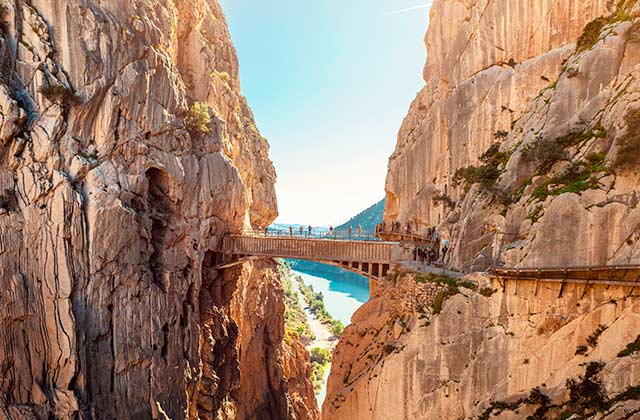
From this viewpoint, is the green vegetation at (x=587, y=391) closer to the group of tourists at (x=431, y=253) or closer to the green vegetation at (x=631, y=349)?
the green vegetation at (x=631, y=349)

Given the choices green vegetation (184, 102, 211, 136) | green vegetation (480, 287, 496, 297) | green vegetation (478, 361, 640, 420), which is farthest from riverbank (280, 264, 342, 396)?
green vegetation (478, 361, 640, 420)

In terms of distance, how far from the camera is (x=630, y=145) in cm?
1086

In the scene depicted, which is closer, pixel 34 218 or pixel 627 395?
pixel 627 395

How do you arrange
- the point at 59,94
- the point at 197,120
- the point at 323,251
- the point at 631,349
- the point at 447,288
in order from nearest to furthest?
the point at 631,349 < the point at 447,288 < the point at 59,94 < the point at 323,251 < the point at 197,120

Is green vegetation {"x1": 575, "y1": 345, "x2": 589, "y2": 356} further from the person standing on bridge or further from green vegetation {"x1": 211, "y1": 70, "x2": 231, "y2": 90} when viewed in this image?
green vegetation {"x1": 211, "y1": 70, "x2": 231, "y2": 90}

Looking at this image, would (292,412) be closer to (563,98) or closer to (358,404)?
(358,404)

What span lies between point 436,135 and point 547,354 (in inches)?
725

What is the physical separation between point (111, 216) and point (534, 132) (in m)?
21.6

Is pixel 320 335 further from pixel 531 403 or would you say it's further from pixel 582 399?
pixel 582 399

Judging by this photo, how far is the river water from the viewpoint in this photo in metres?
116

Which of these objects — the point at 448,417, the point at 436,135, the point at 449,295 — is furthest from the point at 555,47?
the point at 448,417

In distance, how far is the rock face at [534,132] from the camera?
459 inches

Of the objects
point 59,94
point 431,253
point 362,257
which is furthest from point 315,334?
point 59,94

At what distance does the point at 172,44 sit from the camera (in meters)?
26.6
